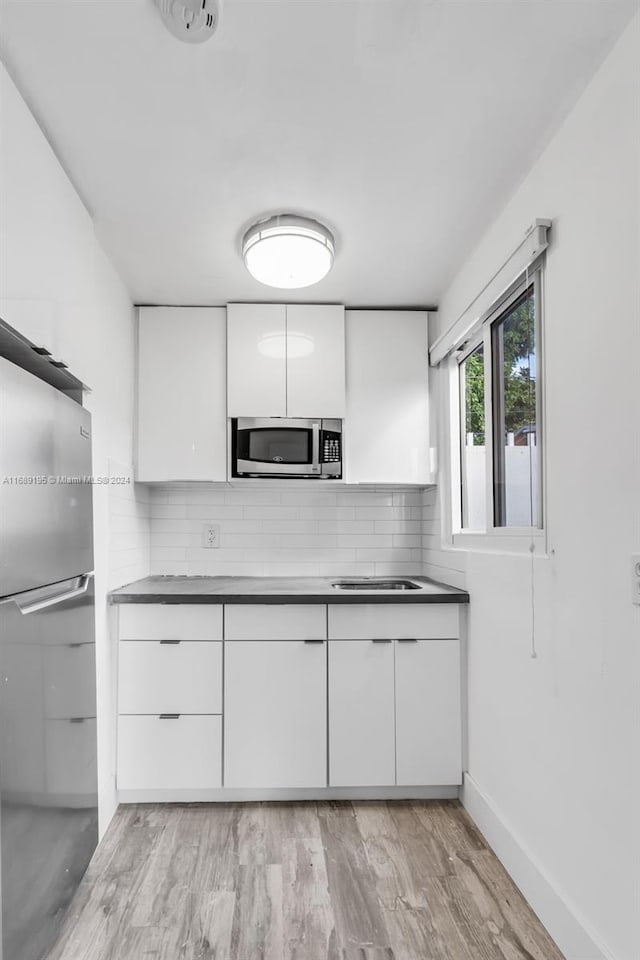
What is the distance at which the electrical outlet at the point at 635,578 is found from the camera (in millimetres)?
1429

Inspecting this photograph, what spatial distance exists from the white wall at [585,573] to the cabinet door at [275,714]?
0.82 metres

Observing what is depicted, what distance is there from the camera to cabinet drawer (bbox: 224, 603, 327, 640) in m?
2.75

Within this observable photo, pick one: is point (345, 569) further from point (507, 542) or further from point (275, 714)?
point (507, 542)

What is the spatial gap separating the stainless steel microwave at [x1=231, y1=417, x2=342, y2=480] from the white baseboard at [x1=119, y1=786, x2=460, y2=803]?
1.45 m

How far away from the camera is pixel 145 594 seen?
2713 millimetres

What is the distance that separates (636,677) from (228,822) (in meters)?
1.81

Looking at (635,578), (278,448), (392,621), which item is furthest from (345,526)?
(635,578)

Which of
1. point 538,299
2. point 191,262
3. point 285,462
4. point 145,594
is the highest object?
point 191,262

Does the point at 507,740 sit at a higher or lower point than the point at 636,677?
lower

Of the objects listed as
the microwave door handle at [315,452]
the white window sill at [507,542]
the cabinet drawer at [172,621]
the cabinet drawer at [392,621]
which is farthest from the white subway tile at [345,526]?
the cabinet drawer at [172,621]

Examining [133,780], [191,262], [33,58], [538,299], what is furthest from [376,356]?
[133,780]

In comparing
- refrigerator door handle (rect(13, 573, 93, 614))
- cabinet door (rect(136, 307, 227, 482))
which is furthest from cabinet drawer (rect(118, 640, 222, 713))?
cabinet door (rect(136, 307, 227, 482))

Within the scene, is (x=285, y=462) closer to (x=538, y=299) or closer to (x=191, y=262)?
(x=191, y=262)

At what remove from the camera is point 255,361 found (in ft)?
10.7
